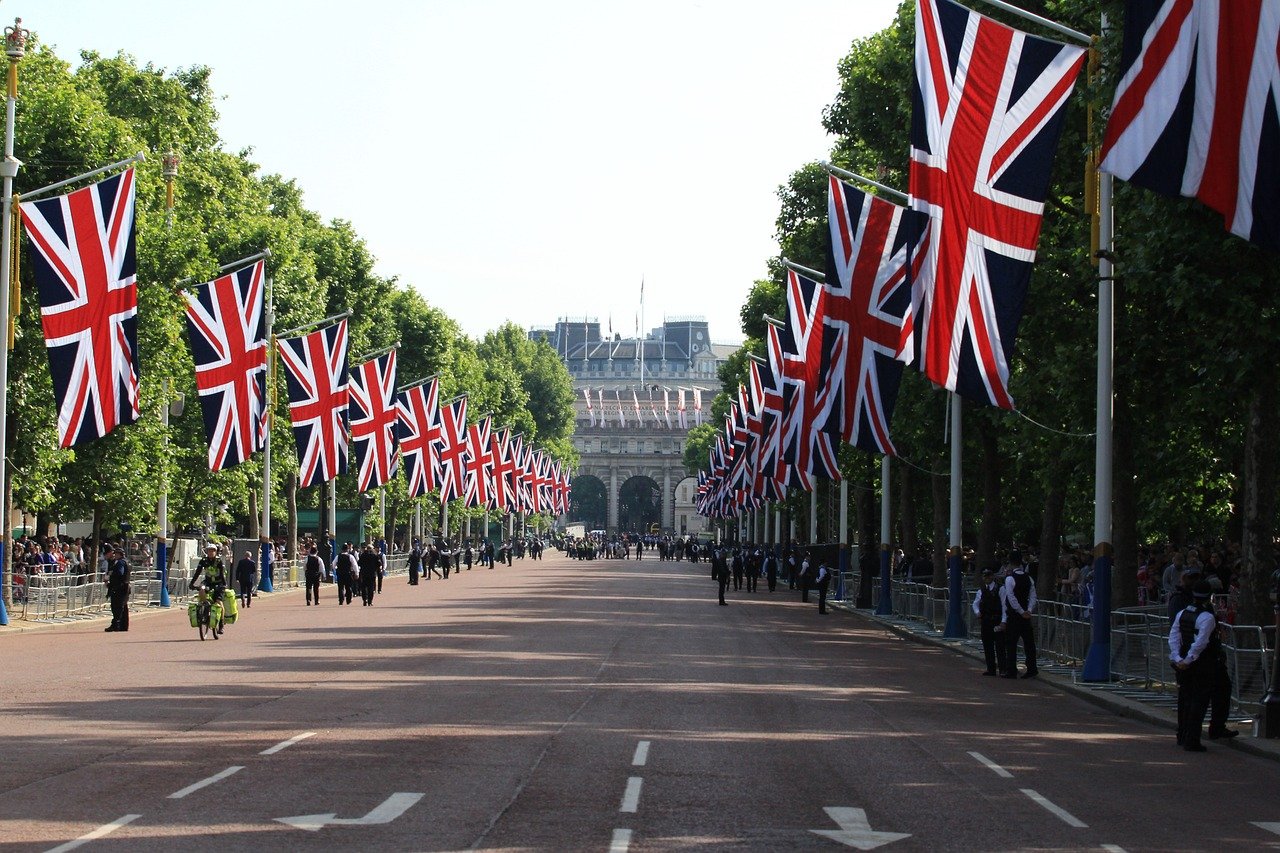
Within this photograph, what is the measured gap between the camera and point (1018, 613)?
28969 mm

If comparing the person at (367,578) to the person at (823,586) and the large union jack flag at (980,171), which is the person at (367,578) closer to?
the person at (823,586)

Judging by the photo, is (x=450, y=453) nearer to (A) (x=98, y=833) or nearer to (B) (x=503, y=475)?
(B) (x=503, y=475)

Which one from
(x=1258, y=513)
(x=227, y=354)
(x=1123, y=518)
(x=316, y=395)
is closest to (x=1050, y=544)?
(x=1123, y=518)

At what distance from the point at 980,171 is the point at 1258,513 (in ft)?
19.8

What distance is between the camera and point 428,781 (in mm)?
14773

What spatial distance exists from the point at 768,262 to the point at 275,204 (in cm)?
2317

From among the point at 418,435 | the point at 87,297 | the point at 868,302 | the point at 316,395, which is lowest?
the point at 418,435

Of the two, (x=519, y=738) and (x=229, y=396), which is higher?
(x=229, y=396)

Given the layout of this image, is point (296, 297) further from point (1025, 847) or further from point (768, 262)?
point (1025, 847)

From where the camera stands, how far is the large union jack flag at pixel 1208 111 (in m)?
15.3

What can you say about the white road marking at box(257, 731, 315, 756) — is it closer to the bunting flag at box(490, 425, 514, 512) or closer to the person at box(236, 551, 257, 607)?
the person at box(236, 551, 257, 607)

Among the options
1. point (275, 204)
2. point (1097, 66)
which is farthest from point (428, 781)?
point (275, 204)

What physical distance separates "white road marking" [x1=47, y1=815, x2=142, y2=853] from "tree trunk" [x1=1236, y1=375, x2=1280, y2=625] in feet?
54.1

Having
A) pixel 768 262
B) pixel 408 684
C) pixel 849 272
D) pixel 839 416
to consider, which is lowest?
pixel 408 684
